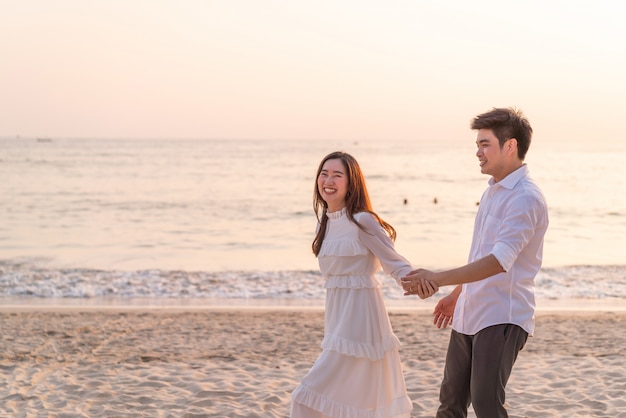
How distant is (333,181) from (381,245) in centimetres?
47

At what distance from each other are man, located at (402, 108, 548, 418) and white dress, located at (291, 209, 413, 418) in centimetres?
47

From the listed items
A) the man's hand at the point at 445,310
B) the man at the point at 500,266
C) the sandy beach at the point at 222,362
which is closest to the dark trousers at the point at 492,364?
the man at the point at 500,266

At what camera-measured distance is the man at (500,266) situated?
3.42m

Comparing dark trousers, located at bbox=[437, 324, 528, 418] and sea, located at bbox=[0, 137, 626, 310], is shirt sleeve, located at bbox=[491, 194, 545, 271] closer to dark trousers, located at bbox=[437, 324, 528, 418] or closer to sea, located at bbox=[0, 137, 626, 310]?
dark trousers, located at bbox=[437, 324, 528, 418]

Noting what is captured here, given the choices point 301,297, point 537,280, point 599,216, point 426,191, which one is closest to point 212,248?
point 301,297

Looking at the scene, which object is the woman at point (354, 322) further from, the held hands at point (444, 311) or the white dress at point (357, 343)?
the held hands at point (444, 311)

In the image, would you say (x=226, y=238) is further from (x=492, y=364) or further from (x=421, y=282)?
(x=492, y=364)

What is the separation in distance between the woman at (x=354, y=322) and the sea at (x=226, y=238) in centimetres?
736

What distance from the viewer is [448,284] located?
3.70 meters

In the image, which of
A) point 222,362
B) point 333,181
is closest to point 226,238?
point 222,362

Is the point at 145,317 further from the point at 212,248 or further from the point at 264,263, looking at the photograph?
the point at 212,248

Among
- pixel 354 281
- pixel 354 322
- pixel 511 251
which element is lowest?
pixel 354 322

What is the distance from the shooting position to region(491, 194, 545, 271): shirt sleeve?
3369mm

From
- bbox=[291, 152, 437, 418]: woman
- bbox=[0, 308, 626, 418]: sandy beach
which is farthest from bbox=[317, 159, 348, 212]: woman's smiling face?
bbox=[0, 308, 626, 418]: sandy beach
